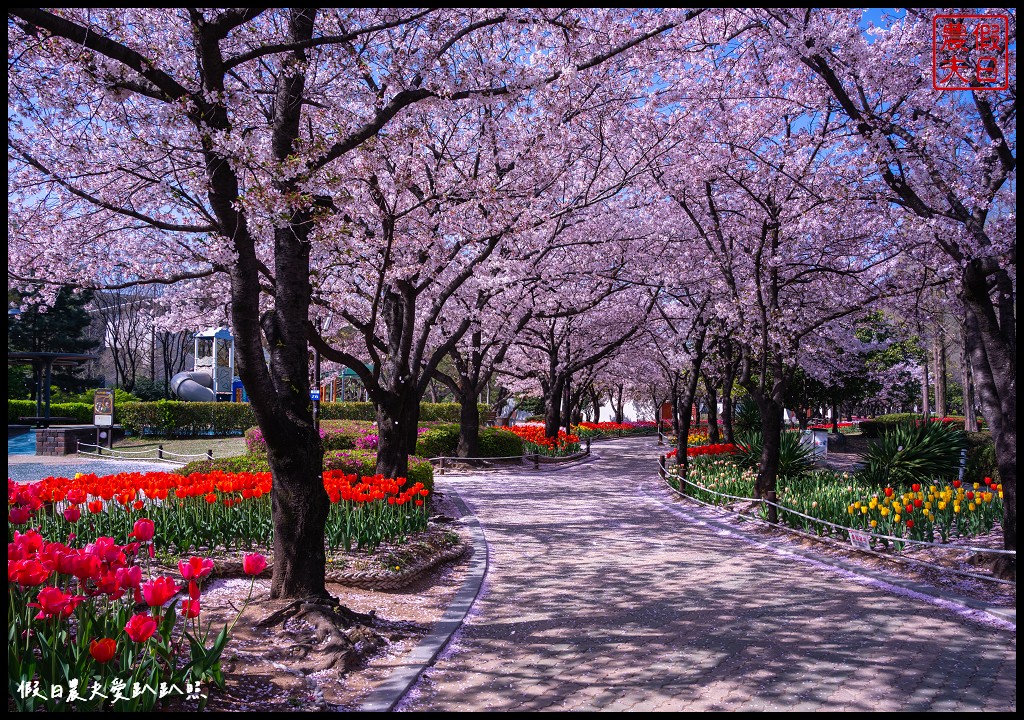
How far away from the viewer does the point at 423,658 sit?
16.3 ft

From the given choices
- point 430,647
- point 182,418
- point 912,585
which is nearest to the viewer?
point 430,647

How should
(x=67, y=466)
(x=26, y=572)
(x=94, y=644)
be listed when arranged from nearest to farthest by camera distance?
(x=94, y=644)
(x=26, y=572)
(x=67, y=466)

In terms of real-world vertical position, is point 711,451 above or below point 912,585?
above

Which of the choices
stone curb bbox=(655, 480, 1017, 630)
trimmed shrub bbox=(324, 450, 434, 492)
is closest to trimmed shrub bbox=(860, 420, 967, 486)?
stone curb bbox=(655, 480, 1017, 630)

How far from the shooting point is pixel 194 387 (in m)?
43.8

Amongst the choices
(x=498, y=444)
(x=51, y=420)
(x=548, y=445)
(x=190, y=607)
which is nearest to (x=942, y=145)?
(x=190, y=607)

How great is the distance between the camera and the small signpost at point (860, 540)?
26.9 ft

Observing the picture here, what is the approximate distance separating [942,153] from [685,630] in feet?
22.2

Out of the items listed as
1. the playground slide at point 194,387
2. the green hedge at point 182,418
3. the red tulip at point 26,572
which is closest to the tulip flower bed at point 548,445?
the green hedge at point 182,418

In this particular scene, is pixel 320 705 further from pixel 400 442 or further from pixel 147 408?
pixel 147 408

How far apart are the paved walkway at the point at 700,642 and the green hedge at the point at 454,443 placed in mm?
13006

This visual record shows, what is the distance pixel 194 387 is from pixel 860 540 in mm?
43298

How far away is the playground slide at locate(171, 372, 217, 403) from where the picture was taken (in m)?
43.4

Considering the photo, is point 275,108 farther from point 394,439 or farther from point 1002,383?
point 1002,383
